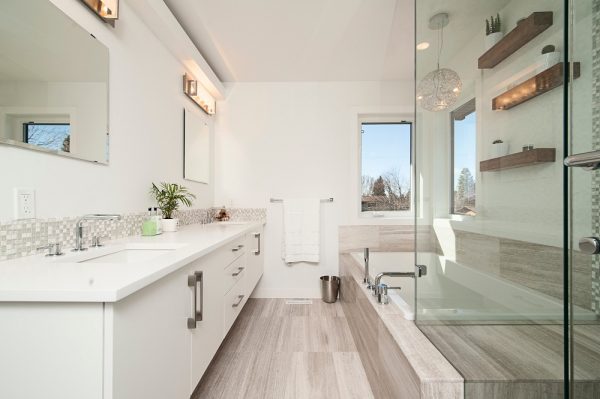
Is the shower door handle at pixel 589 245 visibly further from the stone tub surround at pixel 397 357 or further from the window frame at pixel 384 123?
the window frame at pixel 384 123

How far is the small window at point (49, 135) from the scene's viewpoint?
1006mm

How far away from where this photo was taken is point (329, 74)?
2.88m

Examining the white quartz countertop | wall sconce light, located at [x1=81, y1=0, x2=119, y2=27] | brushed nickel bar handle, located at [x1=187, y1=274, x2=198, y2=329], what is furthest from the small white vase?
wall sconce light, located at [x1=81, y1=0, x2=119, y2=27]

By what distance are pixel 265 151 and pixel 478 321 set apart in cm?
250

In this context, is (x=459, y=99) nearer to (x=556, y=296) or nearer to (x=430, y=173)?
(x=430, y=173)

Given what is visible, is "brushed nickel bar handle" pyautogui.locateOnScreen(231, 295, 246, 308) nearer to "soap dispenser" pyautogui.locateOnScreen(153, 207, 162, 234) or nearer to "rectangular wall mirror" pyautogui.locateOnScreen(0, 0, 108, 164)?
"soap dispenser" pyautogui.locateOnScreen(153, 207, 162, 234)

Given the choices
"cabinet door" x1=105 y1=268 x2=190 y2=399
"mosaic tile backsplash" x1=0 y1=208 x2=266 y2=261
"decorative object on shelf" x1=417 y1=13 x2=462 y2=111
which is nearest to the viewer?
"cabinet door" x1=105 y1=268 x2=190 y2=399

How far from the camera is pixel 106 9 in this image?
1.33 meters

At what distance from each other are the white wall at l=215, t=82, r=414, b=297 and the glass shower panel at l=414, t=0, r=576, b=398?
5.34ft

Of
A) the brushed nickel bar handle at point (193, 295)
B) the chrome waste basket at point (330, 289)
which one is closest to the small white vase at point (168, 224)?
the brushed nickel bar handle at point (193, 295)

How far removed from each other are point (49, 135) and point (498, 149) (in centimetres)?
173

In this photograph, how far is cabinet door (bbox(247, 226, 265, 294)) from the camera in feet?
7.54

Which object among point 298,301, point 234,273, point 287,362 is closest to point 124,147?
point 234,273

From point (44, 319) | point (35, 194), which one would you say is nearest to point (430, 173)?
point (44, 319)
